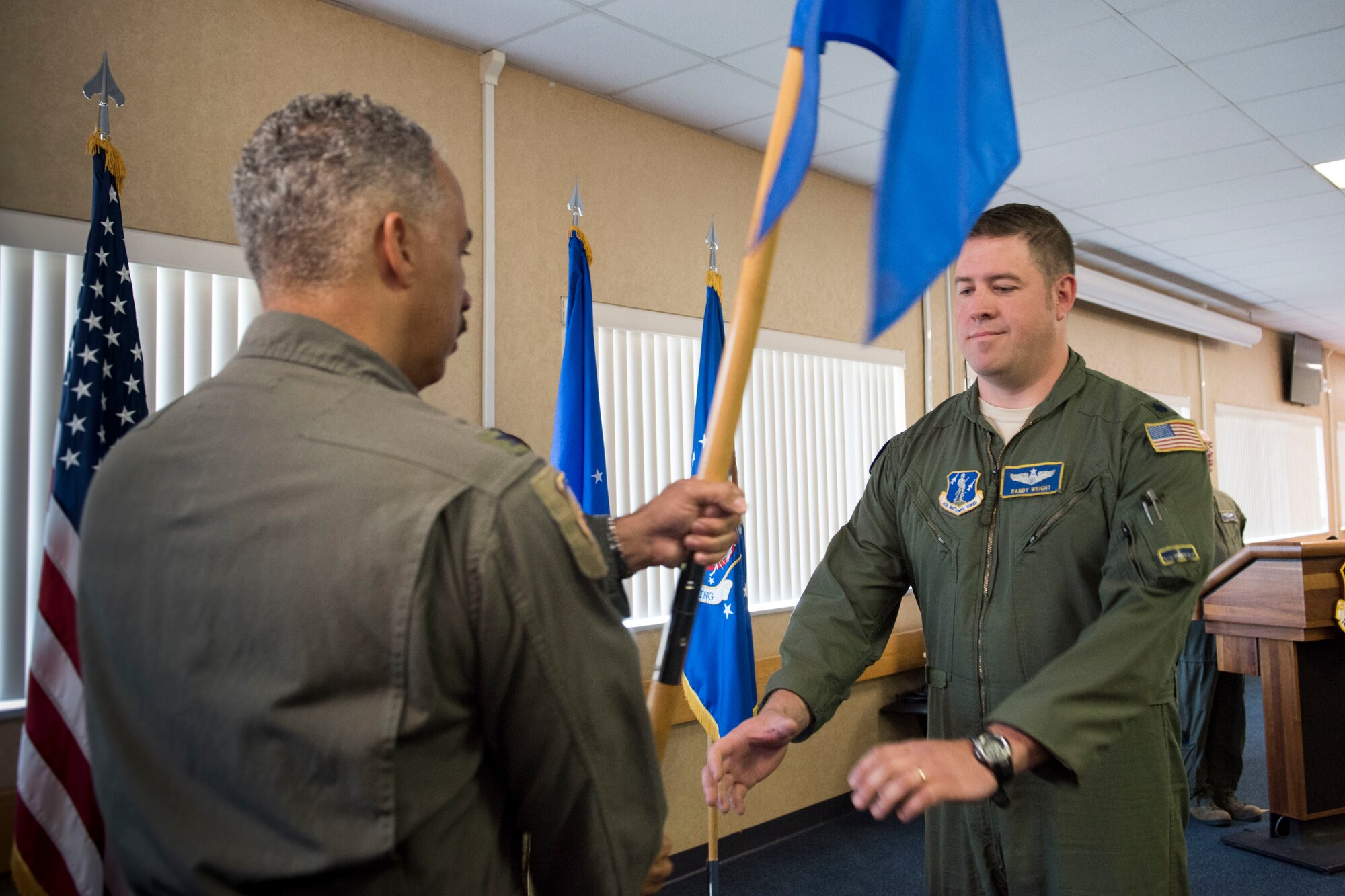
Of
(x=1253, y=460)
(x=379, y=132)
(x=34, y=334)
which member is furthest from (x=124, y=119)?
(x=1253, y=460)

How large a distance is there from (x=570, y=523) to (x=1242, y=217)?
20.6ft

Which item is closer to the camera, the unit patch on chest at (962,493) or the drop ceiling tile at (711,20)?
the unit patch on chest at (962,493)

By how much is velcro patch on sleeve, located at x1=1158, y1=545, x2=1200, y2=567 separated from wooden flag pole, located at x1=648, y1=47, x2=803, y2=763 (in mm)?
740

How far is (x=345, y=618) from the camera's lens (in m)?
0.73

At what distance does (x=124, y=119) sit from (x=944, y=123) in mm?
2352

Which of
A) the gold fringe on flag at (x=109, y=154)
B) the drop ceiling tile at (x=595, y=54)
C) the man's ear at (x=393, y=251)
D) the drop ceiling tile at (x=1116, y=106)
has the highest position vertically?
the drop ceiling tile at (x=1116, y=106)

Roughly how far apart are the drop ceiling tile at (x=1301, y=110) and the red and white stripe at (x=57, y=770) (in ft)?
15.2

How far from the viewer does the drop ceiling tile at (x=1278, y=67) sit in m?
3.56

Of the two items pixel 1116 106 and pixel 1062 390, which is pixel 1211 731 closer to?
pixel 1116 106

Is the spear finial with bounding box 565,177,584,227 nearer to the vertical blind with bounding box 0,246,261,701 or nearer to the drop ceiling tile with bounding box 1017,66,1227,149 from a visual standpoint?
the vertical blind with bounding box 0,246,261,701

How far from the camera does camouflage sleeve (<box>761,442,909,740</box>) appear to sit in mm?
1688

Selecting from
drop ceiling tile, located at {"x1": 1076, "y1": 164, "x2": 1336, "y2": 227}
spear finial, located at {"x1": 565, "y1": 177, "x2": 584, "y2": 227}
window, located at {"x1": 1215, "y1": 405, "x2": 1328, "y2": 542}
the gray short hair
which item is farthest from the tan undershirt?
window, located at {"x1": 1215, "y1": 405, "x2": 1328, "y2": 542}

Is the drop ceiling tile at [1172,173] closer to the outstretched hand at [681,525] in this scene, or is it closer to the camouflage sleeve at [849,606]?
the camouflage sleeve at [849,606]

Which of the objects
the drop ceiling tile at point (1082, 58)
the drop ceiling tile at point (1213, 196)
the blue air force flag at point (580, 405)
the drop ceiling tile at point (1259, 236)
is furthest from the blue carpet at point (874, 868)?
the drop ceiling tile at point (1259, 236)
